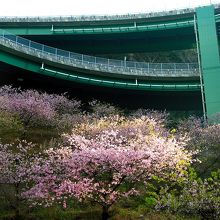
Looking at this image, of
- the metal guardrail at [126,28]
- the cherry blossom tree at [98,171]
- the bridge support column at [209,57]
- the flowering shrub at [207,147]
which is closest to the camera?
the cherry blossom tree at [98,171]

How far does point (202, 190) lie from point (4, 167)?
1123 cm

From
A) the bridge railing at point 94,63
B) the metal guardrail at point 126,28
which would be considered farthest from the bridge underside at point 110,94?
the metal guardrail at point 126,28

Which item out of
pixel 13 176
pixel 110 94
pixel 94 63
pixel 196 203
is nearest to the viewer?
pixel 196 203

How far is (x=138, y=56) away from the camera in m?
75.0

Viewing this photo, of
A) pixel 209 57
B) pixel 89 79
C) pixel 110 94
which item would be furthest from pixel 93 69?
pixel 209 57

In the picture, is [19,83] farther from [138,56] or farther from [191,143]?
[191,143]

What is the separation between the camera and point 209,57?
55.5m

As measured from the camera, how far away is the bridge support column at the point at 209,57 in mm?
53000

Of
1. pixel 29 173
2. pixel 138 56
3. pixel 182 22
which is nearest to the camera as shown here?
pixel 29 173

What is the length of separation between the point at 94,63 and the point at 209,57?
1607 centimetres

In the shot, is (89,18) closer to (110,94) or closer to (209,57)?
(110,94)

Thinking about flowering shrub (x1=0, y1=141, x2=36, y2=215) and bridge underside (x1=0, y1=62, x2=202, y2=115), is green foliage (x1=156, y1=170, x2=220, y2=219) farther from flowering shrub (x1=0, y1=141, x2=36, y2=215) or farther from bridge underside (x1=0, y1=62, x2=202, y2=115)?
bridge underside (x1=0, y1=62, x2=202, y2=115)

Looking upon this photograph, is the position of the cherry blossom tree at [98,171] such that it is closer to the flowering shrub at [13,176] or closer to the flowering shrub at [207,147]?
the flowering shrub at [13,176]

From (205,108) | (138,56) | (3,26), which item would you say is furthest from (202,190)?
(138,56)
